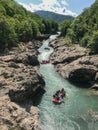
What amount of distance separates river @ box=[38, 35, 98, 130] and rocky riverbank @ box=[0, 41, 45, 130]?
232cm

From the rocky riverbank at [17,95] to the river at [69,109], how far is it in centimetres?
232

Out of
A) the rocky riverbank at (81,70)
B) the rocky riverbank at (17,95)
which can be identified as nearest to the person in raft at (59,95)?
the rocky riverbank at (17,95)

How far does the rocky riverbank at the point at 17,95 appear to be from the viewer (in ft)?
165

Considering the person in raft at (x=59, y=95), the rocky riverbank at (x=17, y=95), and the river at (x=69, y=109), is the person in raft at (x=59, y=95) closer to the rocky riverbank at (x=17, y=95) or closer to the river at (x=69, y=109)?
the river at (x=69, y=109)

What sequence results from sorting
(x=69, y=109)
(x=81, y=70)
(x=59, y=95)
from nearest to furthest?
(x=69, y=109)
(x=59, y=95)
(x=81, y=70)

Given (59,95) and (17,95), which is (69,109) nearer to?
(59,95)

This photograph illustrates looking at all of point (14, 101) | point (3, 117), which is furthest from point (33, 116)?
point (3, 117)

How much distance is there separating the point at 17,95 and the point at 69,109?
37.9 ft

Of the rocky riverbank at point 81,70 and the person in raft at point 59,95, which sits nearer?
the person in raft at point 59,95

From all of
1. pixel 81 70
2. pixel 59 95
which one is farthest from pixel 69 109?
pixel 81 70

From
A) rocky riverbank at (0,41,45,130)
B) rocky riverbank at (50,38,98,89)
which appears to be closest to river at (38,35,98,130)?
rocky riverbank at (0,41,45,130)

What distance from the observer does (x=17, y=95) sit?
62656 mm

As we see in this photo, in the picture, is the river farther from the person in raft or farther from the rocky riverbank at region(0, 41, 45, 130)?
the rocky riverbank at region(0, 41, 45, 130)

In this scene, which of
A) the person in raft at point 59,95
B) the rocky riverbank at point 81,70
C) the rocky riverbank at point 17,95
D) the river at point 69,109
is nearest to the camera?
the rocky riverbank at point 17,95
